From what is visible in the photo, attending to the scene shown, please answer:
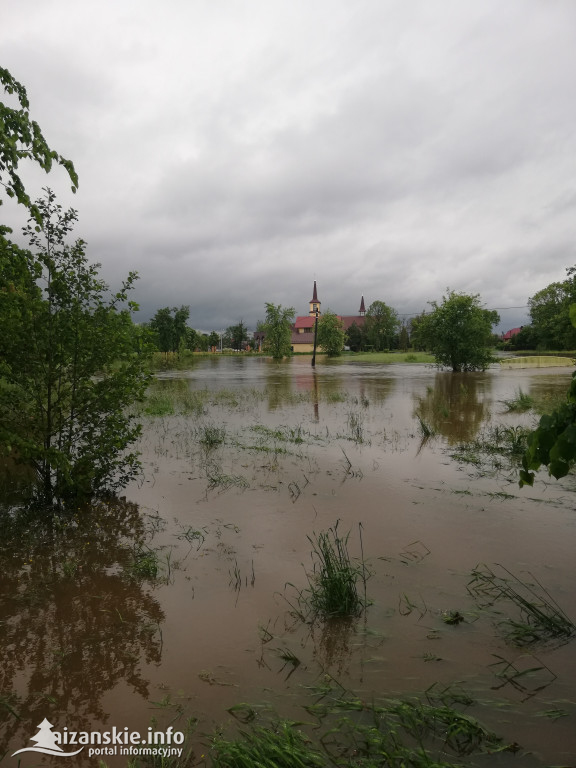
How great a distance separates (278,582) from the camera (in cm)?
460

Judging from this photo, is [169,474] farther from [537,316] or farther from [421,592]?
[537,316]

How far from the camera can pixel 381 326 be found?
106m

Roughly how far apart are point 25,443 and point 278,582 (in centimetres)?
319

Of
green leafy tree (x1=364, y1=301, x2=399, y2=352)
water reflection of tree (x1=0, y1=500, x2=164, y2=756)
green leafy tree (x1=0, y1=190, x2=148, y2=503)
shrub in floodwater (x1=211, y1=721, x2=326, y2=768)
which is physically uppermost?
green leafy tree (x1=364, y1=301, x2=399, y2=352)

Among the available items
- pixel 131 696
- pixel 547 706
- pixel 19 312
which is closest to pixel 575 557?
pixel 547 706

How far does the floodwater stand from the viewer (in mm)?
3004

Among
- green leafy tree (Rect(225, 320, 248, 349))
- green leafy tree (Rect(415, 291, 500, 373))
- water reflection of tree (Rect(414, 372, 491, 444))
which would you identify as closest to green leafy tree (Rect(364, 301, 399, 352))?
green leafy tree (Rect(225, 320, 248, 349))

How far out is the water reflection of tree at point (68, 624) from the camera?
3.01 meters

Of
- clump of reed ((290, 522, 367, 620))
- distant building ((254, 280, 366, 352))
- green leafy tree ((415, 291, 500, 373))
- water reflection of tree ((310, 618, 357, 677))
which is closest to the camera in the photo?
water reflection of tree ((310, 618, 357, 677))

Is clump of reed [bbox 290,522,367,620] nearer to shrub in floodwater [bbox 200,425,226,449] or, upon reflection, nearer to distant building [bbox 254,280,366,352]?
shrub in floodwater [bbox 200,425,226,449]

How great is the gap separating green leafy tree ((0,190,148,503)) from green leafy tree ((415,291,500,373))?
3369cm

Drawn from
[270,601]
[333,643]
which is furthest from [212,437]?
[333,643]

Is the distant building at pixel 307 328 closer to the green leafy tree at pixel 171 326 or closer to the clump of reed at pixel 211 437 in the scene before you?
the green leafy tree at pixel 171 326

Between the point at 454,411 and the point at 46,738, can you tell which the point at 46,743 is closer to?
the point at 46,738
